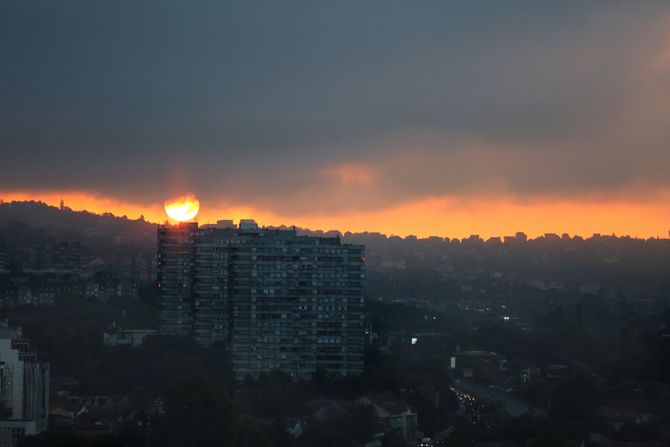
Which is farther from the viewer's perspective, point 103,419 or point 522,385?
point 522,385

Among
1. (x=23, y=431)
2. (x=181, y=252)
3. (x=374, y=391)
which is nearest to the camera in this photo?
(x=23, y=431)

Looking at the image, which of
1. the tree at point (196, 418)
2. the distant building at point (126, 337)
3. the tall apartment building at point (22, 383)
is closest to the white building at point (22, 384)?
the tall apartment building at point (22, 383)

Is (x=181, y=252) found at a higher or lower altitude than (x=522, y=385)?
→ higher

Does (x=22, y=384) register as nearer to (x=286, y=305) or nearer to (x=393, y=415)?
(x=393, y=415)

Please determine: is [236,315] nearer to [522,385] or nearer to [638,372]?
[522,385]

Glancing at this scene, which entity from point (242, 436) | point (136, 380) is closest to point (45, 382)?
point (136, 380)

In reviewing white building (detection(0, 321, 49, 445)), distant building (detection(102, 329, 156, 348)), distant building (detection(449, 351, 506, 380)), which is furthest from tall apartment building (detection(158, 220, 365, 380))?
white building (detection(0, 321, 49, 445))

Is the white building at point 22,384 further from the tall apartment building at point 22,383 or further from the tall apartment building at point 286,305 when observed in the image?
the tall apartment building at point 286,305
